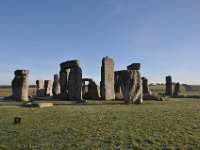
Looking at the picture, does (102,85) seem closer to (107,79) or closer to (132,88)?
(107,79)

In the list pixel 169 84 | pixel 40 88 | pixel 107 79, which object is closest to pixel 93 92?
pixel 107 79

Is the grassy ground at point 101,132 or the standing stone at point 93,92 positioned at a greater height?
the standing stone at point 93,92

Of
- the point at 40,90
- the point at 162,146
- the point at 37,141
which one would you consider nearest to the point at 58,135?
the point at 37,141

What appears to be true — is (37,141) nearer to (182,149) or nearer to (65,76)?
(182,149)

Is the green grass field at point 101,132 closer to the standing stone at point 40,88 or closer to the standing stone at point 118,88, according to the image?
the standing stone at point 118,88

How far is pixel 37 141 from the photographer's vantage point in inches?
501

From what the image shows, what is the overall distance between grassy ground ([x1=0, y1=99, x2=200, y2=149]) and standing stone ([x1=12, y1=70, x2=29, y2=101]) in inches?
534

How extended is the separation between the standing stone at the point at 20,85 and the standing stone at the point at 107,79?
29.4 ft

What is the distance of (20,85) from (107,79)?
10178 mm

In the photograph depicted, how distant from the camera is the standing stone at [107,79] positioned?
3459 centimetres

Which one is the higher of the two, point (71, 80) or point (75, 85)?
point (71, 80)

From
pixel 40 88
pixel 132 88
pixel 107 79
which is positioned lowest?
pixel 132 88

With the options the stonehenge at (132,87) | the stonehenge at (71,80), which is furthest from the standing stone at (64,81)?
the stonehenge at (132,87)

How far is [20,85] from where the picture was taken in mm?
30984
